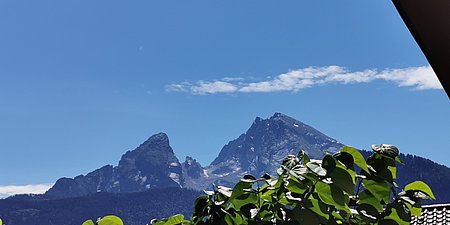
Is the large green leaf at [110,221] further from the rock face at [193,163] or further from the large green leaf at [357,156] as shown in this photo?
the rock face at [193,163]

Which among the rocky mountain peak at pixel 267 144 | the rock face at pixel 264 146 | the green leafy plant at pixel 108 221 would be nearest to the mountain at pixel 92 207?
the rock face at pixel 264 146

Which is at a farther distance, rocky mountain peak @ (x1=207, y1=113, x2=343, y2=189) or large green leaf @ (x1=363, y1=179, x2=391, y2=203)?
rocky mountain peak @ (x1=207, y1=113, x2=343, y2=189)

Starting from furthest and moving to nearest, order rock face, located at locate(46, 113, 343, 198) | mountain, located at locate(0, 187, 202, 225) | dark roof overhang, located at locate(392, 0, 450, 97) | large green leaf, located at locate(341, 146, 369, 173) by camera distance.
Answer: rock face, located at locate(46, 113, 343, 198)
mountain, located at locate(0, 187, 202, 225)
large green leaf, located at locate(341, 146, 369, 173)
dark roof overhang, located at locate(392, 0, 450, 97)

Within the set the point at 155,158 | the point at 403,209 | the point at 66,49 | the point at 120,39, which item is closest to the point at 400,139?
the point at 155,158

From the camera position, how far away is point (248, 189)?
1.46ft

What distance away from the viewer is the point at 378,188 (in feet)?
1.50

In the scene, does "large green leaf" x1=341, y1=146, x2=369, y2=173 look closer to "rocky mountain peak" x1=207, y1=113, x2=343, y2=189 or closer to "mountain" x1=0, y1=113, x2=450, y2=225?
"mountain" x1=0, y1=113, x2=450, y2=225

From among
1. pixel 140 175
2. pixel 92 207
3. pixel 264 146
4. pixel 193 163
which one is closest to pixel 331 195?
pixel 92 207

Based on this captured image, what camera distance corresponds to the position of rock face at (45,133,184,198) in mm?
79656

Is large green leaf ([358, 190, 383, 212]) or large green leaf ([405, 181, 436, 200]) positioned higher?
large green leaf ([405, 181, 436, 200])

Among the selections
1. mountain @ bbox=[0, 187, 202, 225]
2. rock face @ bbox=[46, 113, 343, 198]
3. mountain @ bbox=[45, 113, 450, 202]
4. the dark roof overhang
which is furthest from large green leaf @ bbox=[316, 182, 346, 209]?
rock face @ bbox=[46, 113, 343, 198]

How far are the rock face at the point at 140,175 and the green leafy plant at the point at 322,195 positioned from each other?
261ft

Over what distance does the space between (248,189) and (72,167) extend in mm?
103027

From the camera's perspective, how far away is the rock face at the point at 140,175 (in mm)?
79656
